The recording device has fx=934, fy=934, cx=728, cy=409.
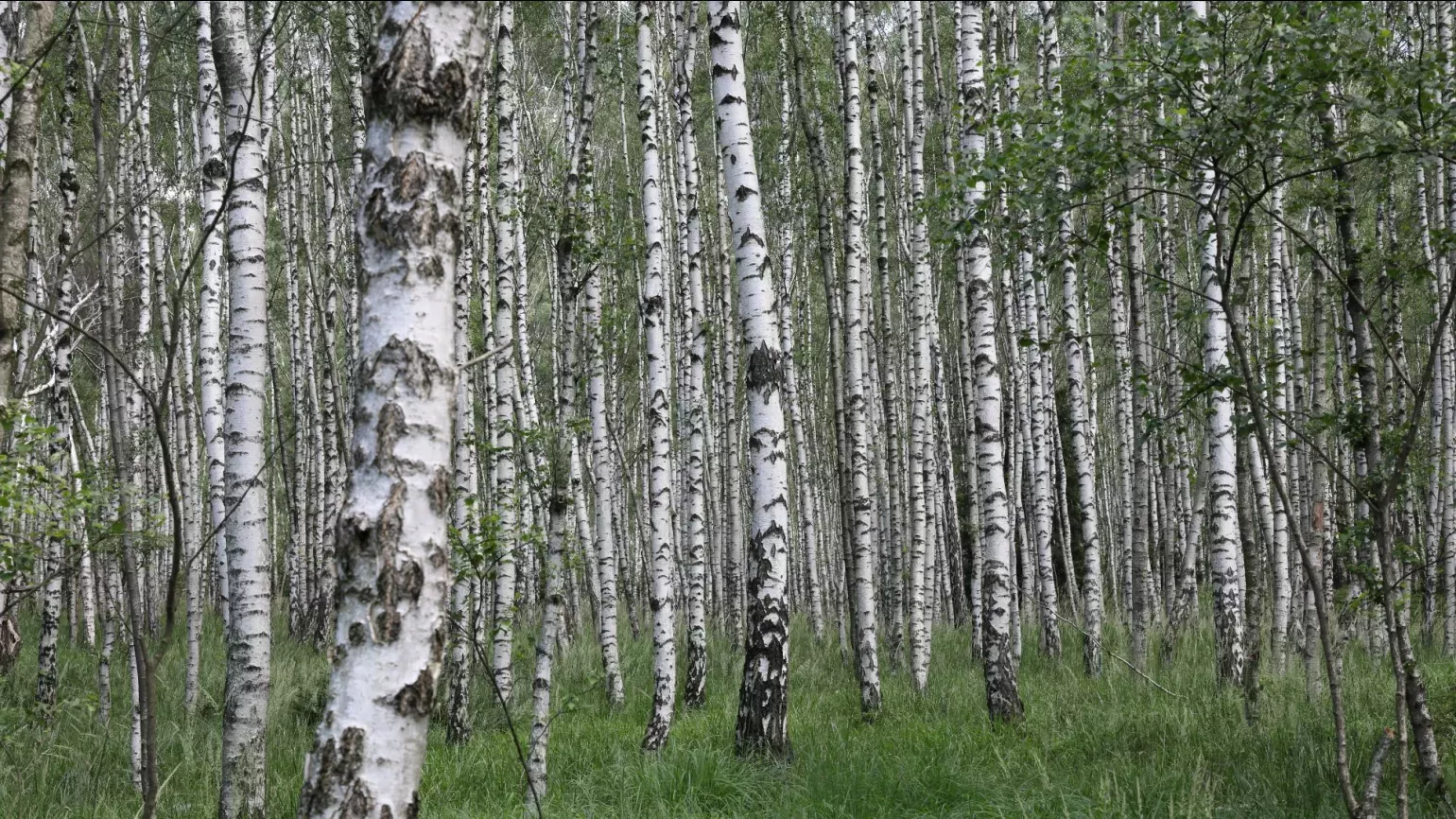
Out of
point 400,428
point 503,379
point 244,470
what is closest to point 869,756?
point 503,379

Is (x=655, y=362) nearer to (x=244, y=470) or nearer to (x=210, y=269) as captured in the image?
(x=210, y=269)

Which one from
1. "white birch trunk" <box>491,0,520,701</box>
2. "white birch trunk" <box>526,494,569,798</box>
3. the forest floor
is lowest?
the forest floor

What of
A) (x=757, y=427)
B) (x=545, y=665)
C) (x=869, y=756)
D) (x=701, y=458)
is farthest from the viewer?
(x=701, y=458)

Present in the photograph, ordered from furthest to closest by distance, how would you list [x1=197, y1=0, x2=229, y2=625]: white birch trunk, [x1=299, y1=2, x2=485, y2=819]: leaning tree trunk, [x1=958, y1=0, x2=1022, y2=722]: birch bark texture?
[x1=958, y1=0, x2=1022, y2=722]: birch bark texture, [x1=197, y1=0, x2=229, y2=625]: white birch trunk, [x1=299, y1=2, x2=485, y2=819]: leaning tree trunk

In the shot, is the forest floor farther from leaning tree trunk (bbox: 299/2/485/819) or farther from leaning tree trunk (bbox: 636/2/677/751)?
leaning tree trunk (bbox: 299/2/485/819)

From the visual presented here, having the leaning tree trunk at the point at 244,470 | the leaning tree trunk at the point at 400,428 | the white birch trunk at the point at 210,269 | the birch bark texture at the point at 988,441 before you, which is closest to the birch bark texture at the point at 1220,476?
the birch bark texture at the point at 988,441

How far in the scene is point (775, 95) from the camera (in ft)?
54.9

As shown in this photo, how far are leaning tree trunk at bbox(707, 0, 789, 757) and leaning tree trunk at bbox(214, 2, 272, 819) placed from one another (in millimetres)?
2725

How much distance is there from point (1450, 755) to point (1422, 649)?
5.79m

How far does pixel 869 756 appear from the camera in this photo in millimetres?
5699

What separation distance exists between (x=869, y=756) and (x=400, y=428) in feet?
14.6

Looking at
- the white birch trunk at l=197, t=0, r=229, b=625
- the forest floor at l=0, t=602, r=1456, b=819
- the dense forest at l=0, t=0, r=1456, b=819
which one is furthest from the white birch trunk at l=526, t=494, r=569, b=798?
the white birch trunk at l=197, t=0, r=229, b=625

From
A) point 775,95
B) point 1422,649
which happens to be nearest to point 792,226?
point 775,95

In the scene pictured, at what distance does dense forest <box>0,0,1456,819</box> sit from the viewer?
2.24m
